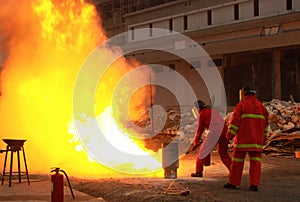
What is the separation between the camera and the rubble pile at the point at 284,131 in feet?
48.4

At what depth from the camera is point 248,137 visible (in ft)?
25.7

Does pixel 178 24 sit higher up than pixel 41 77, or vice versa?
pixel 178 24

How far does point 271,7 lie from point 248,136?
22098 millimetres

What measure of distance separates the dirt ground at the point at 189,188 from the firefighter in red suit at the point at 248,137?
29 centimetres

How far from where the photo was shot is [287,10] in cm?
2692

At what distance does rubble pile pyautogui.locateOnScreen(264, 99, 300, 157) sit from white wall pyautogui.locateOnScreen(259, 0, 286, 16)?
11.3 m

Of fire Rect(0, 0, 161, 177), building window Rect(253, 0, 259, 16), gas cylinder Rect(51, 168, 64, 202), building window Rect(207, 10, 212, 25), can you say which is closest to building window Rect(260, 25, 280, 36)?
building window Rect(253, 0, 259, 16)

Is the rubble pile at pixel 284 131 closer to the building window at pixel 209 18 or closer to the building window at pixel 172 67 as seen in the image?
the building window at pixel 172 67

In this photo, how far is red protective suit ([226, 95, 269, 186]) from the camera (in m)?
7.82

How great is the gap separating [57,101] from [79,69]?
1.39 m

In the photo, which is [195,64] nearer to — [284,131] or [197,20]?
[197,20]

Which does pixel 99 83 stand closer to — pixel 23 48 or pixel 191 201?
pixel 23 48

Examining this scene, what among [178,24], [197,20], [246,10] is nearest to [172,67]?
[197,20]

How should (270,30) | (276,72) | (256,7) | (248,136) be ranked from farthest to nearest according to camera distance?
(256,7)
(270,30)
(276,72)
(248,136)
